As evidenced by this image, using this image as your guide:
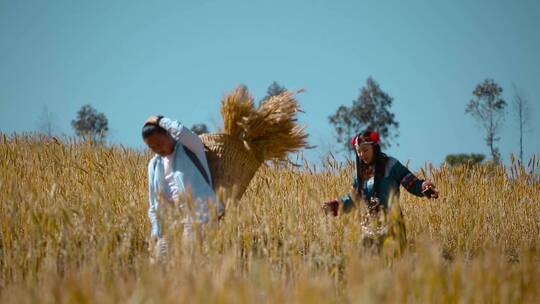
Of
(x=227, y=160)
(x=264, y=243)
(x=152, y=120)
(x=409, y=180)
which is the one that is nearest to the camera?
(x=152, y=120)

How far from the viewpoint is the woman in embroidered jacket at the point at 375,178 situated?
474cm

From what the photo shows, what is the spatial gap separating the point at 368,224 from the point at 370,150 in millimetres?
584

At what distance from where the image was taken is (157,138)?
4133 millimetres

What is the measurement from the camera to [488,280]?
2.55 m

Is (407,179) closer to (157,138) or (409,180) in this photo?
(409,180)

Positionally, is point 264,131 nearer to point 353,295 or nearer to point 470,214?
point 353,295

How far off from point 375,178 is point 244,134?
1.16 metres

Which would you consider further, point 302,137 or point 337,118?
point 337,118

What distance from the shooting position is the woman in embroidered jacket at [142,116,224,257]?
412 cm

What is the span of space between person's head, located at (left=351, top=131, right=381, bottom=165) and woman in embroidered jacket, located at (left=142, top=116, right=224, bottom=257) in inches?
51.6

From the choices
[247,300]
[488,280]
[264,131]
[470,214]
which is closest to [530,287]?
[488,280]

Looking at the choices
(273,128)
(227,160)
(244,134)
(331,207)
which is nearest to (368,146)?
(331,207)

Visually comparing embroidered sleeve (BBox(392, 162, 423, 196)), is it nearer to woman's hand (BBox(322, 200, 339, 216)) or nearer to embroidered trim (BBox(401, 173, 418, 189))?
embroidered trim (BBox(401, 173, 418, 189))

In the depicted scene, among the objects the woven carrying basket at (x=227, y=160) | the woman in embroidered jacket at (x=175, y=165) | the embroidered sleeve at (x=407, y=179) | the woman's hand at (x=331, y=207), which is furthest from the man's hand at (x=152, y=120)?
the embroidered sleeve at (x=407, y=179)
